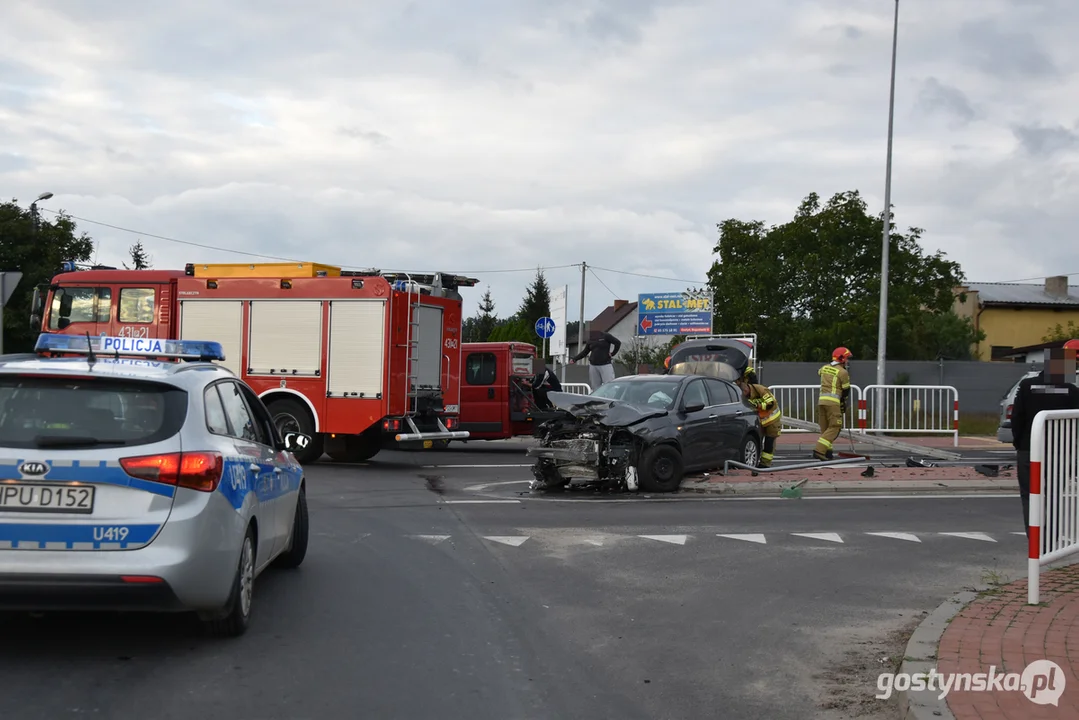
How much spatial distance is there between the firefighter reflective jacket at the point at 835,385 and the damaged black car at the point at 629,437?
3077 millimetres

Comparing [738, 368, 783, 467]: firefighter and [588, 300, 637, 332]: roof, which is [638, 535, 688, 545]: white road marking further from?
[588, 300, 637, 332]: roof

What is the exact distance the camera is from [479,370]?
2041 cm

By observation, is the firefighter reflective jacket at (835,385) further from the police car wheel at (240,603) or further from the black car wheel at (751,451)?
the police car wheel at (240,603)

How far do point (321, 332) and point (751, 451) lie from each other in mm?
6786

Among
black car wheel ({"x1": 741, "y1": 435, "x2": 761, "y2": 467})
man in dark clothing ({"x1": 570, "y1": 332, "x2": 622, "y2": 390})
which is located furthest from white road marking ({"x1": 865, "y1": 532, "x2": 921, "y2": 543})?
man in dark clothing ({"x1": 570, "y1": 332, "x2": 622, "y2": 390})

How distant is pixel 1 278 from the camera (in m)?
18.7

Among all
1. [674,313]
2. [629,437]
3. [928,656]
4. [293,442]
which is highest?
[674,313]

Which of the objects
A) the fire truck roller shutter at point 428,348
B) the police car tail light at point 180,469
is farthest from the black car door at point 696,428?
the police car tail light at point 180,469

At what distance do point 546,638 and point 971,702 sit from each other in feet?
8.16

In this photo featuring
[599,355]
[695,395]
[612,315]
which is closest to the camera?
[695,395]

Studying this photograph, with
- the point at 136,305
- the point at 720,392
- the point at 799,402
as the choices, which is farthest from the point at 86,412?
the point at 799,402

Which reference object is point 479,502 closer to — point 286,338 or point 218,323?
point 286,338

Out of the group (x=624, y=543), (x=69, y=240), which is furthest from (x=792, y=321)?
(x=624, y=543)

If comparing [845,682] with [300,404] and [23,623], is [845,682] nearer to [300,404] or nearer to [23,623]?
[23,623]
